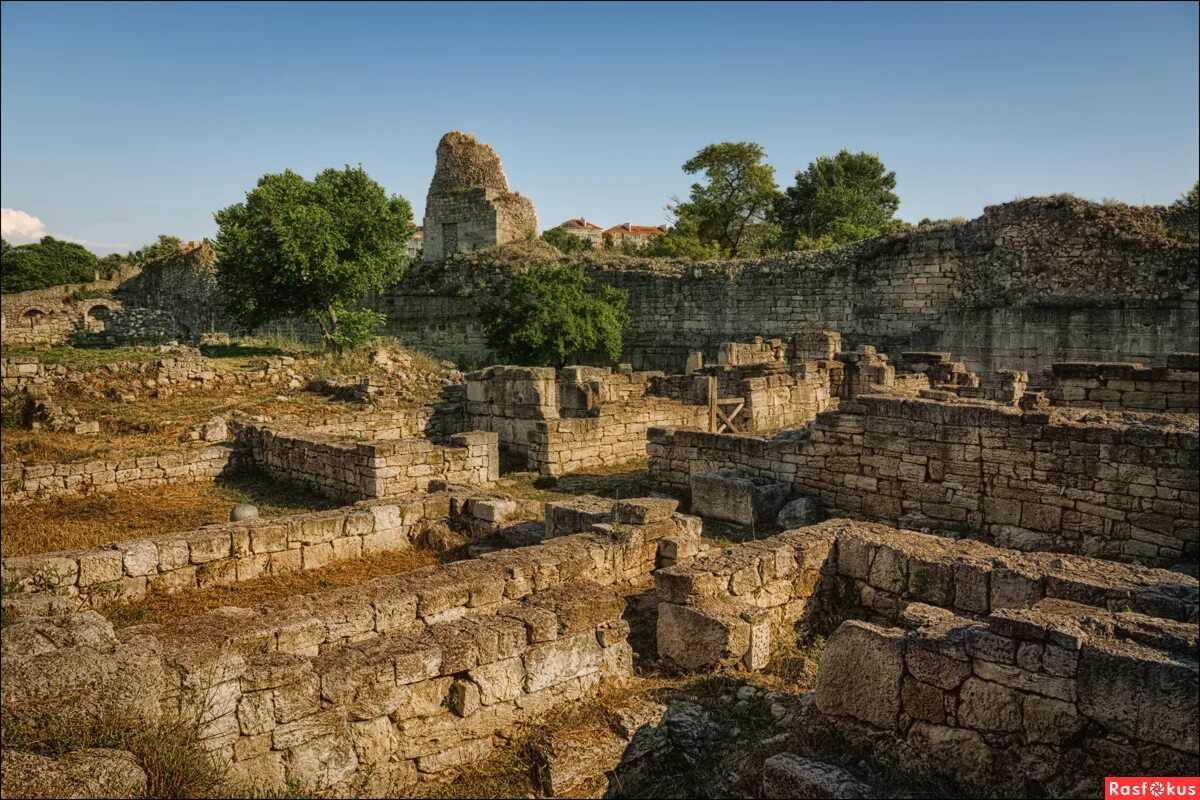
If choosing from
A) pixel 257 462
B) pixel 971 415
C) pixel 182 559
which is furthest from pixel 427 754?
pixel 257 462

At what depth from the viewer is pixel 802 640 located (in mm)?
6980

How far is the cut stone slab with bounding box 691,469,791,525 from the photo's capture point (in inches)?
420

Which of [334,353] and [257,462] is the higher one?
[334,353]

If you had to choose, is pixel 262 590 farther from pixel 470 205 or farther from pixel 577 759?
pixel 470 205

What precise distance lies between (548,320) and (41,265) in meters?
54.2

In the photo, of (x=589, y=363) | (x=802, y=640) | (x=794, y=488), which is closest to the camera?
(x=802, y=640)

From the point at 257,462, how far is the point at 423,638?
10.6 m

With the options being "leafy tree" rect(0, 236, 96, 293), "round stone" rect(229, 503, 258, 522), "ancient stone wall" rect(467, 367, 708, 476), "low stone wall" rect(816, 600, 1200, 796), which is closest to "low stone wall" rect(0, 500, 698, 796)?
"low stone wall" rect(816, 600, 1200, 796)

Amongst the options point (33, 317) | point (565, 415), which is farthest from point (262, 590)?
point (33, 317)

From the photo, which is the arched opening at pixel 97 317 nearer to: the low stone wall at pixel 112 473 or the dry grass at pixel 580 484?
the low stone wall at pixel 112 473

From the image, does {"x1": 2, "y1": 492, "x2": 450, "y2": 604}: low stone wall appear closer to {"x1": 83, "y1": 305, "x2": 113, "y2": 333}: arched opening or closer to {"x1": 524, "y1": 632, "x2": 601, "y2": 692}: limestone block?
{"x1": 524, "y1": 632, "x2": 601, "y2": 692}: limestone block

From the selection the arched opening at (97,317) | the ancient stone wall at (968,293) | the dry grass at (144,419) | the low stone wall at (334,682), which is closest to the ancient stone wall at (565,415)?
the dry grass at (144,419)

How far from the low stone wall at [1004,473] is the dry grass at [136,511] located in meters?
7.17

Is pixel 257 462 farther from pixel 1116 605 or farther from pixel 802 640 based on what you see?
pixel 1116 605
